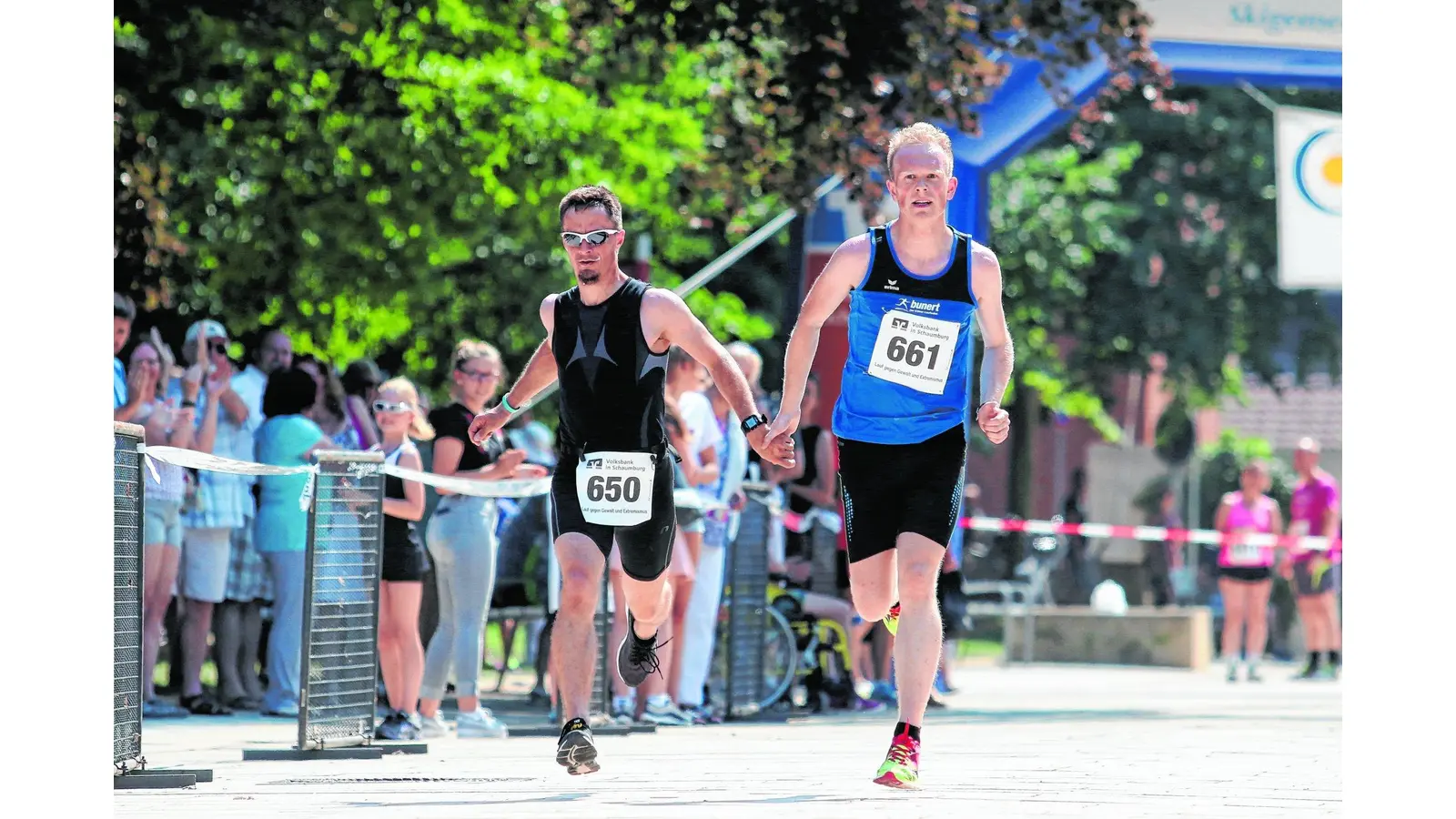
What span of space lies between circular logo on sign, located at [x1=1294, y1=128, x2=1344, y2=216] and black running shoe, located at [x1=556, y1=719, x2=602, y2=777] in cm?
1307

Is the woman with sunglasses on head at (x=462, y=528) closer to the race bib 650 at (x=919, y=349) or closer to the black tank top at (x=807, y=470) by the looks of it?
the black tank top at (x=807, y=470)

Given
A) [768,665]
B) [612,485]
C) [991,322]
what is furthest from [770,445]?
[768,665]

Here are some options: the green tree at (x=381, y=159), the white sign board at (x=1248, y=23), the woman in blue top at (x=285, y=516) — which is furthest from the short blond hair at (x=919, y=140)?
the white sign board at (x=1248, y=23)

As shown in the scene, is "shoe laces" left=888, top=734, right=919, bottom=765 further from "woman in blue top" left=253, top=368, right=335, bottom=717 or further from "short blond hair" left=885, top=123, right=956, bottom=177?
"woman in blue top" left=253, top=368, right=335, bottom=717

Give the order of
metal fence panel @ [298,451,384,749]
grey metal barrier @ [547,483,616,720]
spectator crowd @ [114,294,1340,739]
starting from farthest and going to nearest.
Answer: grey metal barrier @ [547,483,616,720] < spectator crowd @ [114,294,1340,739] < metal fence panel @ [298,451,384,749]

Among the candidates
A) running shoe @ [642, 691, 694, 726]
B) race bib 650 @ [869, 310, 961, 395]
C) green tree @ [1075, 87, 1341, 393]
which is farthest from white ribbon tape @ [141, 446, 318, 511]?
green tree @ [1075, 87, 1341, 393]

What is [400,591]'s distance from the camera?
1105 cm

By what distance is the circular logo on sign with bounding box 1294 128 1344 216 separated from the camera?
19.6m

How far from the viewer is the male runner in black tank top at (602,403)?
8.28 m

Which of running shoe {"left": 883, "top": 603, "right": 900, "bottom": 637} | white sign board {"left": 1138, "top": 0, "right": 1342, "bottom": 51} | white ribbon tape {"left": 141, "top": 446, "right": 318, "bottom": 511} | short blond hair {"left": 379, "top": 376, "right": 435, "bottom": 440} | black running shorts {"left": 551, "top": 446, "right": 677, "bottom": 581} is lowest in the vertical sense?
running shoe {"left": 883, "top": 603, "right": 900, "bottom": 637}

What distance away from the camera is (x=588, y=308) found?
329 inches

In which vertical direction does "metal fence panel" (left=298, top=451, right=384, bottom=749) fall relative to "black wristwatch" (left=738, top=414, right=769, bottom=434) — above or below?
below
